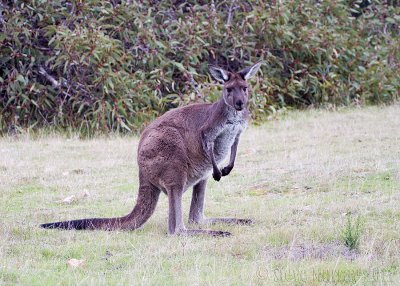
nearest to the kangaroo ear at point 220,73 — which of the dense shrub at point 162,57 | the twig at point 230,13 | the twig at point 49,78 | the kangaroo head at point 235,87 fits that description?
the kangaroo head at point 235,87

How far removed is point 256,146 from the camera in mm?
10172

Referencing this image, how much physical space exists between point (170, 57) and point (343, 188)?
235 inches

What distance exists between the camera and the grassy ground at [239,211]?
4590 mm

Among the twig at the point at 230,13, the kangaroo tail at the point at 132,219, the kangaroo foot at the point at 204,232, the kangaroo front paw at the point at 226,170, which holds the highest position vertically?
the twig at the point at 230,13

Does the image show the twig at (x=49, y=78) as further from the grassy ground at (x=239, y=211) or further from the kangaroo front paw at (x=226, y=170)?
the kangaroo front paw at (x=226, y=170)

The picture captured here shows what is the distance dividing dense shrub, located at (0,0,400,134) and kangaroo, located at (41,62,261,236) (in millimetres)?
5402

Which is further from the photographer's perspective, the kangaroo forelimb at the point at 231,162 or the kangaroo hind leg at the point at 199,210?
the kangaroo hind leg at the point at 199,210

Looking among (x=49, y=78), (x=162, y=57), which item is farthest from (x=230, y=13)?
(x=49, y=78)

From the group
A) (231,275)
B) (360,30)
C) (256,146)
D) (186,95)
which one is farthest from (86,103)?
(231,275)

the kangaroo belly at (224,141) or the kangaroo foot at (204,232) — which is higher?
the kangaroo belly at (224,141)

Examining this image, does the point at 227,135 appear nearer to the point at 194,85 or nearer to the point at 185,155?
the point at 185,155

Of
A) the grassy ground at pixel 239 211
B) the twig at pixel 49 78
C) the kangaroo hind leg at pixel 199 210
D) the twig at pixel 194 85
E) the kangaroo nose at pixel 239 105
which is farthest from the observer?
the twig at pixel 194 85

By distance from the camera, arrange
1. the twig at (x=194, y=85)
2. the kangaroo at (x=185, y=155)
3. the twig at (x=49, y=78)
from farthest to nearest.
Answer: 1. the twig at (x=194, y=85)
2. the twig at (x=49, y=78)
3. the kangaroo at (x=185, y=155)

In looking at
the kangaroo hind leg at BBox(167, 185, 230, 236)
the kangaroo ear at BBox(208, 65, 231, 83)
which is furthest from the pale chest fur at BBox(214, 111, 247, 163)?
the kangaroo hind leg at BBox(167, 185, 230, 236)
